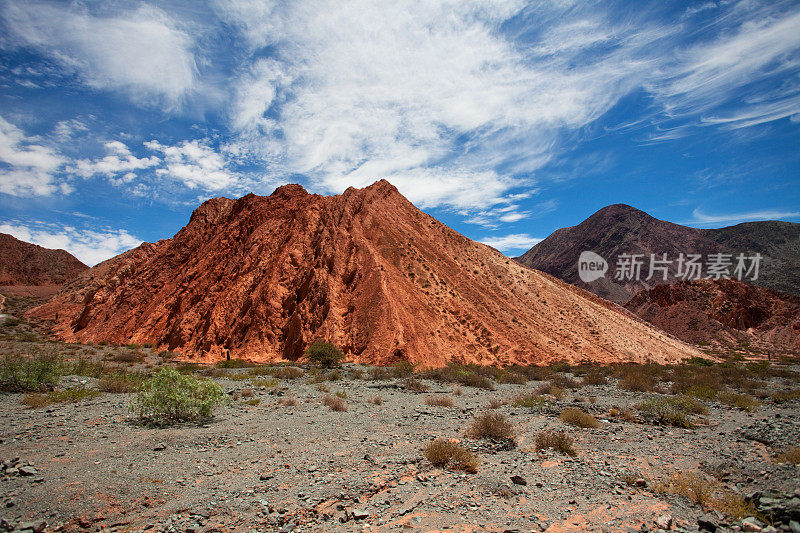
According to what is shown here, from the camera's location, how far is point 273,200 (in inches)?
1527

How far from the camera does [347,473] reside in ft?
22.0

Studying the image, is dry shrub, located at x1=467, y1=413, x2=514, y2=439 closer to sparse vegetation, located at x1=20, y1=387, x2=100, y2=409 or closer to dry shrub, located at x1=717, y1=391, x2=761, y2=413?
dry shrub, located at x1=717, y1=391, x2=761, y2=413

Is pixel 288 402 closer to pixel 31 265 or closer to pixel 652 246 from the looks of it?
pixel 31 265

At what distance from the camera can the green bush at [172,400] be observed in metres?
9.34

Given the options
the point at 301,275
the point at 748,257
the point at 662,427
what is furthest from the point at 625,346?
the point at 748,257

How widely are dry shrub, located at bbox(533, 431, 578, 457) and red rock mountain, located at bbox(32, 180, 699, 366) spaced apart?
14890mm

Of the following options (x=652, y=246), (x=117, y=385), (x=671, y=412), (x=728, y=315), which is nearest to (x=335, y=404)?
(x=117, y=385)

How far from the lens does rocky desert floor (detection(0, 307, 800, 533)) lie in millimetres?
5043

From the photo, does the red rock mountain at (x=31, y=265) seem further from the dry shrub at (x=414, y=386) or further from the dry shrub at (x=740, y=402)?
the dry shrub at (x=740, y=402)

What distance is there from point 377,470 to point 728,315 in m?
74.8

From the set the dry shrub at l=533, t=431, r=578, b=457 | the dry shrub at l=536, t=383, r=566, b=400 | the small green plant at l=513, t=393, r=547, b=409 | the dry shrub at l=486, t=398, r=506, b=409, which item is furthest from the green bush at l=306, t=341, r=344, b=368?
the dry shrub at l=533, t=431, r=578, b=457

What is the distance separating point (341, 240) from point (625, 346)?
26813 mm

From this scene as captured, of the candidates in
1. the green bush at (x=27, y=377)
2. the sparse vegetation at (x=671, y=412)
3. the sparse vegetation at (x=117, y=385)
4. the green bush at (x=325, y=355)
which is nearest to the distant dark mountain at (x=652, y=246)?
the sparse vegetation at (x=671, y=412)

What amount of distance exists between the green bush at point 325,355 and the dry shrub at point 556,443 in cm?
1457
